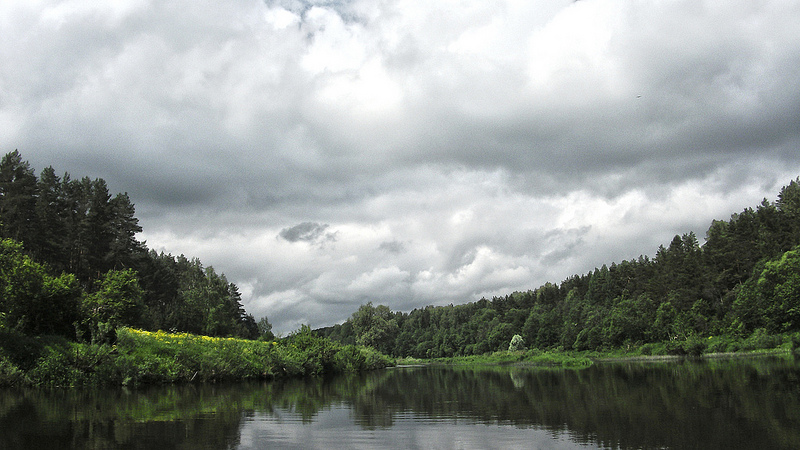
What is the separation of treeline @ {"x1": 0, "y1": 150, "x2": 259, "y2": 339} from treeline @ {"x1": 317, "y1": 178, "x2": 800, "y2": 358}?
151 feet

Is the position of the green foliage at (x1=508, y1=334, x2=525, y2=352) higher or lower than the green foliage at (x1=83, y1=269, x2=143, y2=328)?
lower

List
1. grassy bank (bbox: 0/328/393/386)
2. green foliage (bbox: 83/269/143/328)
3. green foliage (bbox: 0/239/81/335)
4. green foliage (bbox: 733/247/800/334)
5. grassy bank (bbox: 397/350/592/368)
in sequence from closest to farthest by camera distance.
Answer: grassy bank (bbox: 0/328/393/386) → green foliage (bbox: 0/239/81/335) → green foliage (bbox: 83/269/143/328) → green foliage (bbox: 733/247/800/334) → grassy bank (bbox: 397/350/592/368)

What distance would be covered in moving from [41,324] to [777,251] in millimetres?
101337

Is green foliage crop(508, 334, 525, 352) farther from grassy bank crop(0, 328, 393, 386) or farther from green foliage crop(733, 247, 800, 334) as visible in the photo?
grassy bank crop(0, 328, 393, 386)

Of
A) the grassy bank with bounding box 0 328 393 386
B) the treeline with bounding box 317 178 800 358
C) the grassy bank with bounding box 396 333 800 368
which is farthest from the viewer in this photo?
the treeline with bounding box 317 178 800 358

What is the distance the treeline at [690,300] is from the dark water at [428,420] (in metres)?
55.7

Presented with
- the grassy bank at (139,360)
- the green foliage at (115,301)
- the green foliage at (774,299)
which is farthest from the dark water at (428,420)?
the green foliage at (774,299)

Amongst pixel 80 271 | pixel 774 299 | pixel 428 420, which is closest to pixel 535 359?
pixel 774 299

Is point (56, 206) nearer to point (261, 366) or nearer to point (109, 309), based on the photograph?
point (109, 309)

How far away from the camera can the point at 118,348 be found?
140ft

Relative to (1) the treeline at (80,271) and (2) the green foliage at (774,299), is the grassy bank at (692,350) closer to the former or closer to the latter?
(2) the green foliage at (774,299)

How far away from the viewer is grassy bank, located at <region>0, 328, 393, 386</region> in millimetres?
38219

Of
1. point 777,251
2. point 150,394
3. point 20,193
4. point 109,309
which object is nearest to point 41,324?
point 109,309

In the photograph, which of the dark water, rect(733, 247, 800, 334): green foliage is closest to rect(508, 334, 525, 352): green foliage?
rect(733, 247, 800, 334): green foliage
